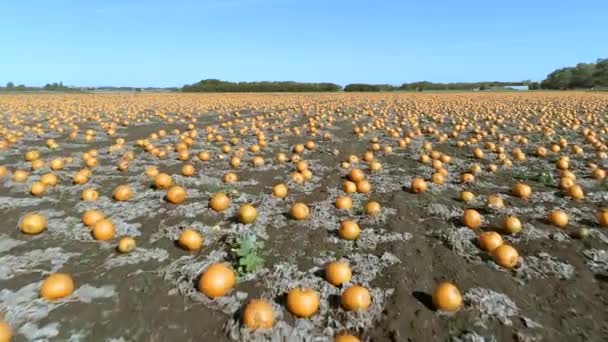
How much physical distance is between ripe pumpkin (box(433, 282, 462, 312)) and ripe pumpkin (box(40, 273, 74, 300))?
12.7ft

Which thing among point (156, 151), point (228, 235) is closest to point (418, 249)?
point (228, 235)

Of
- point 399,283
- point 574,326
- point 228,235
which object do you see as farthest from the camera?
point 228,235

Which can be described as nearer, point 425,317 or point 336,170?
point 425,317

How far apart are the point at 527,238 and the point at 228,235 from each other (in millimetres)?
4352

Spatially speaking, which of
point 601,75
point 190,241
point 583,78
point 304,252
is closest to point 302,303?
point 304,252

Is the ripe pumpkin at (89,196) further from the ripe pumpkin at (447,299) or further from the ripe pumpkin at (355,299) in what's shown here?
the ripe pumpkin at (447,299)

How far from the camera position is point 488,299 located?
3.76 metres

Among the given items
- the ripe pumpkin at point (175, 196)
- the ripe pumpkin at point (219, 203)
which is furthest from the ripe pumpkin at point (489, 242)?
the ripe pumpkin at point (175, 196)

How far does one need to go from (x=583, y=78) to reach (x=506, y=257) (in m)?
98.8

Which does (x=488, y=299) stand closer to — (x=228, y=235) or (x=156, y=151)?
(x=228, y=235)

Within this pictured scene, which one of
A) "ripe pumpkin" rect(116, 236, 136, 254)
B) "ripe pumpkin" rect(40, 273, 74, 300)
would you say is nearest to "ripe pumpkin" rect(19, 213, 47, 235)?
"ripe pumpkin" rect(116, 236, 136, 254)

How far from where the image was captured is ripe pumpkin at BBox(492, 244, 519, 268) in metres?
4.33

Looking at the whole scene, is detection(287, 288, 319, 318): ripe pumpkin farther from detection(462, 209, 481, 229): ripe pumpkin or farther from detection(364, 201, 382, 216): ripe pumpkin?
detection(462, 209, 481, 229): ripe pumpkin

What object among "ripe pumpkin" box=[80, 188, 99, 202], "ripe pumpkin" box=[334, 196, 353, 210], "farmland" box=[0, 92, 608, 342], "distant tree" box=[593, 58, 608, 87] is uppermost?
"distant tree" box=[593, 58, 608, 87]
